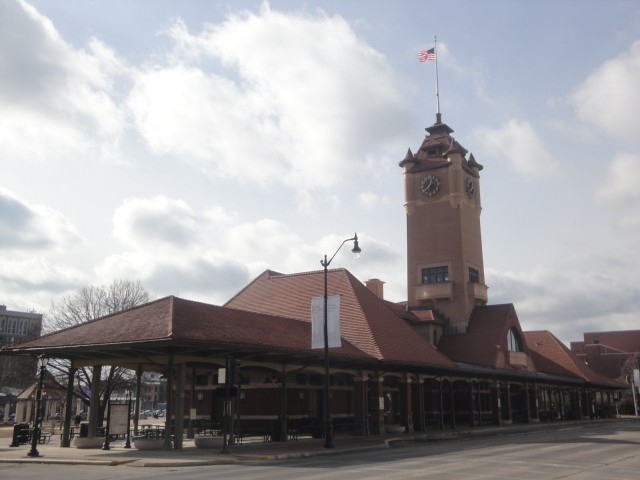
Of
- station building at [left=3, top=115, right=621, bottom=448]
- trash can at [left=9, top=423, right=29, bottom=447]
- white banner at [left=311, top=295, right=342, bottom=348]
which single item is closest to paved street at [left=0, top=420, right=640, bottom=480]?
white banner at [left=311, top=295, right=342, bottom=348]

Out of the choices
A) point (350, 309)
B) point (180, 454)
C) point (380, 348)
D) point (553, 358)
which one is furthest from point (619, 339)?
point (180, 454)

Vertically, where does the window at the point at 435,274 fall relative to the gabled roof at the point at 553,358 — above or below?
above

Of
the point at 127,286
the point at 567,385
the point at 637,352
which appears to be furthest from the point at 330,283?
the point at 637,352

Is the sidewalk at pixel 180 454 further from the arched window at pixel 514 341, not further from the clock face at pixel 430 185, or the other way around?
the clock face at pixel 430 185

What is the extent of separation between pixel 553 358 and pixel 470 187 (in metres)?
20.8

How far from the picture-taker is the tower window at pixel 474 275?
61747 millimetres

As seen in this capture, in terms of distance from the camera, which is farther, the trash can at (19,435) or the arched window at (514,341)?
the arched window at (514,341)

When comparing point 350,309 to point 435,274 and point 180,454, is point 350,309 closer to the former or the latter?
point 180,454

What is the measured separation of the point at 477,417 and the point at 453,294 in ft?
41.3

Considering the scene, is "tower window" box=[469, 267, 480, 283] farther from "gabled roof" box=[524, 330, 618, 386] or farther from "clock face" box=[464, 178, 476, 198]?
"gabled roof" box=[524, 330, 618, 386]

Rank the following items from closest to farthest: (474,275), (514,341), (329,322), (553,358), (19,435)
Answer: (329,322) < (19,435) < (514,341) < (474,275) < (553,358)

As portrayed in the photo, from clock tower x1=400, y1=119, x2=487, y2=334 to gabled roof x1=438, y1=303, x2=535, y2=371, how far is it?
1.00 meters

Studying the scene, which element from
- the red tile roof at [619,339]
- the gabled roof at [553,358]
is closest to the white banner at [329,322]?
the gabled roof at [553,358]

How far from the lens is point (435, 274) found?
61.8 meters
